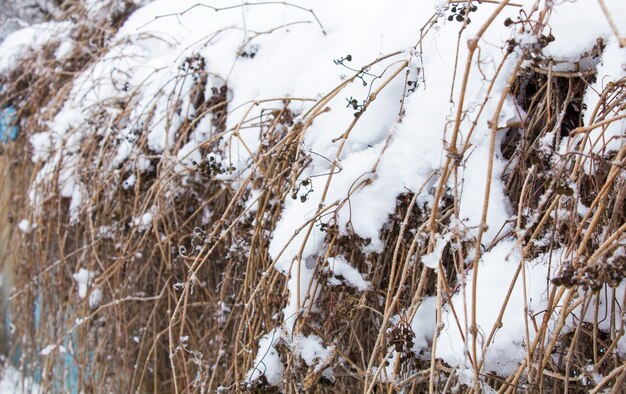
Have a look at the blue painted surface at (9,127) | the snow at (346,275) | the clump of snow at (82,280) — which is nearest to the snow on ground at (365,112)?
the snow at (346,275)

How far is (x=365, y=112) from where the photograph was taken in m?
1.40

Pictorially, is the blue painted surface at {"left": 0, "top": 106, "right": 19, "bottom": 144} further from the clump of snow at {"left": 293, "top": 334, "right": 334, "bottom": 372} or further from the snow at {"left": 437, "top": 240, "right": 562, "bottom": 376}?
the snow at {"left": 437, "top": 240, "right": 562, "bottom": 376}

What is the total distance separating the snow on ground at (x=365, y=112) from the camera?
3.66ft

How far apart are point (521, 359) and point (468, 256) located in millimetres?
201

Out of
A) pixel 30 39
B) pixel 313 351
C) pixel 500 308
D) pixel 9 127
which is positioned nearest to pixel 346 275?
pixel 313 351

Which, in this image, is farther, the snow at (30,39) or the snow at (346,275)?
the snow at (30,39)

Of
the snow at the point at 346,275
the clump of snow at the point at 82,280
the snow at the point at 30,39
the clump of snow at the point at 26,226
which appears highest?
the snow at the point at 30,39

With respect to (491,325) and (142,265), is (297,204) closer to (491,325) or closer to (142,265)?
(491,325)

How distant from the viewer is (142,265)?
1984 mm

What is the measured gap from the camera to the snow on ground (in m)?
1.12

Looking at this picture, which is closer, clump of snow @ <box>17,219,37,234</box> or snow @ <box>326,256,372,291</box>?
snow @ <box>326,256,372,291</box>

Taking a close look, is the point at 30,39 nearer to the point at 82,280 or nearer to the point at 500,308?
the point at 82,280

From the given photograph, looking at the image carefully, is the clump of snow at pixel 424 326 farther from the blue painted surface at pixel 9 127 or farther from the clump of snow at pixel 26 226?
the blue painted surface at pixel 9 127

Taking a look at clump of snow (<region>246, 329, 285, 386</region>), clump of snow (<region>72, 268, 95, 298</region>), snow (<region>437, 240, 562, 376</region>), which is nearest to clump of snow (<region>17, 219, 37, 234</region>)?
clump of snow (<region>72, 268, 95, 298</region>)
